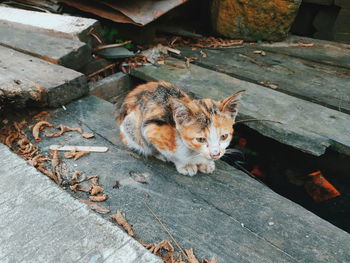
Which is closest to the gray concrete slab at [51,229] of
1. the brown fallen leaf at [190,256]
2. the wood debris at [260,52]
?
the brown fallen leaf at [190,256]

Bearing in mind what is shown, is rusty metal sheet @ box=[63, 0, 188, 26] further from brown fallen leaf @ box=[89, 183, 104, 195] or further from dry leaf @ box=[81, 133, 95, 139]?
brown fallen leaf @ box=[89, 183, 104, 195]

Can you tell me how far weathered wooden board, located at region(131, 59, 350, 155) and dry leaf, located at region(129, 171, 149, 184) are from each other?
115cm

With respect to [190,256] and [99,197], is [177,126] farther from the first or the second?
[190,256]

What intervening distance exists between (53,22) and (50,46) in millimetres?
533

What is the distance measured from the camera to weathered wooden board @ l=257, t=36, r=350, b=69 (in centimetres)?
374

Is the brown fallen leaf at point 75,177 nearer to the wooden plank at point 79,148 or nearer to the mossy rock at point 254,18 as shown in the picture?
the wooden plank at point 79,148

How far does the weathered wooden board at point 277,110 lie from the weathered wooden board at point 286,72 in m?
0.15

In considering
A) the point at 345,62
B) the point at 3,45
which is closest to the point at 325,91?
the point at 345,62

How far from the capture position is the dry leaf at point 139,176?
2.08 m

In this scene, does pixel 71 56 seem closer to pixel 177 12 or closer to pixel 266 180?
pixel 177 12

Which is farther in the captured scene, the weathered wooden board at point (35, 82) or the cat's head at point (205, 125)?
the weathered wooden board at point (35, 82)

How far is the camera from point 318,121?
8.66ft

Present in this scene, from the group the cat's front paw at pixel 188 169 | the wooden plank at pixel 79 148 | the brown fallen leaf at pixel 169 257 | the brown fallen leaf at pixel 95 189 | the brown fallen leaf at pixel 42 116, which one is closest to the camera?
the brown fallen leaf at pixel 169 257

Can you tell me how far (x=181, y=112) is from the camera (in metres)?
2.02
